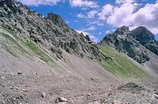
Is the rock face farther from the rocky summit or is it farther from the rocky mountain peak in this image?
the rocky mountain peak

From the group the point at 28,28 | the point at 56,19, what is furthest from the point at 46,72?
the point at 56,19

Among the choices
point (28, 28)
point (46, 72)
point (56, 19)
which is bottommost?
point (46, 72)

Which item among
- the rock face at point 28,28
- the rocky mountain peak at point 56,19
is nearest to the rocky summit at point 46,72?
the rock face at point 28,28

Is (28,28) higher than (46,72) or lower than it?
higher

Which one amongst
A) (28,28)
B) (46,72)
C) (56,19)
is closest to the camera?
(46,72)

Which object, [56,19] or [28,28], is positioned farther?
[56,19]

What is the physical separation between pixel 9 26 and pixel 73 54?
44848 millimetres

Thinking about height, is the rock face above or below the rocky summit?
above

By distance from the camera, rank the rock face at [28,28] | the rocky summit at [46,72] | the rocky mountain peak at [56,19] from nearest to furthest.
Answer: the rocky summit at [46,72] < the rock face at [28,28] < the rocky mountain peak at [56,19]

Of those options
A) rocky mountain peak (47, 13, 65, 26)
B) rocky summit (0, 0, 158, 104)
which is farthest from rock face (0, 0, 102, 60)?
rocky mountain peak (47, 13, 65, 26)

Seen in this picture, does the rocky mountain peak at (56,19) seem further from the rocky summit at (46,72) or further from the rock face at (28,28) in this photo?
the rock face at (28,28)

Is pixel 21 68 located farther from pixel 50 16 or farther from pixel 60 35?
pixel 50 16

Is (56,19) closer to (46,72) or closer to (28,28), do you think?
(28,28)

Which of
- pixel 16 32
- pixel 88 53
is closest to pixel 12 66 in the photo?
pixel 16 32
